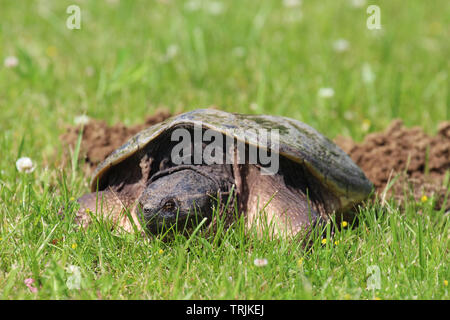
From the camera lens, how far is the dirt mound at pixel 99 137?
3.25 m

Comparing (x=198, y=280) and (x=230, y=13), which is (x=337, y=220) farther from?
(x=230, y=13)

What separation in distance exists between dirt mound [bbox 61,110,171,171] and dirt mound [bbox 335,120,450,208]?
46.8 inches

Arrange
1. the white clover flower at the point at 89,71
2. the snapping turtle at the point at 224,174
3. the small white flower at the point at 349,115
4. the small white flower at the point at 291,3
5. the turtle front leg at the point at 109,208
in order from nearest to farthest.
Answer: the snapping turtle at the point at 224,174 → the turtle front leg at the point at 109,208 → the small white flower at the point at 349,115 → the white clover flower at the point at 89,71 → the small white flower at the point at 291,3

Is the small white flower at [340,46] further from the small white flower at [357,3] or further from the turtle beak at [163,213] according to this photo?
the turtle beak at [163,213]

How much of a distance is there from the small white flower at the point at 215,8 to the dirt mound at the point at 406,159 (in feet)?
8.68

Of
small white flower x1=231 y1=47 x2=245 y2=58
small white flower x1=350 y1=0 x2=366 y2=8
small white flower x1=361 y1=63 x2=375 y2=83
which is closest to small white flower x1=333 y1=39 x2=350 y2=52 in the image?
small white flower x1=361 y1=63 x2=375 y2=83

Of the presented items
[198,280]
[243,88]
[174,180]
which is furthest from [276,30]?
[198,280]

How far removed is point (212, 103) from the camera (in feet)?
13.8

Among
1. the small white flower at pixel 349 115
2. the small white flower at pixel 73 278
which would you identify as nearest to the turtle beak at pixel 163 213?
the small white flower at pixel 73 278

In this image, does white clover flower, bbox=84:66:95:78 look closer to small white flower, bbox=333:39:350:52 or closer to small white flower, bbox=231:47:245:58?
small white flower, bbox=231:47:245:58

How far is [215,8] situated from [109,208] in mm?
3722

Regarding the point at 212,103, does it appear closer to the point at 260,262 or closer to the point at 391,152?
the point at 391,152

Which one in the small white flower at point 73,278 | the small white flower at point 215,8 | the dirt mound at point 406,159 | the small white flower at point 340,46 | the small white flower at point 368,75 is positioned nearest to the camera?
the small white flower at point 73,278
